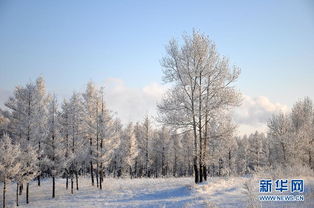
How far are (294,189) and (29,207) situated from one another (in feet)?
71.1

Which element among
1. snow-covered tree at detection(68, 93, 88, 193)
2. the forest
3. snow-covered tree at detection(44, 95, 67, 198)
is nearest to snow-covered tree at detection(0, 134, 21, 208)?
the forest

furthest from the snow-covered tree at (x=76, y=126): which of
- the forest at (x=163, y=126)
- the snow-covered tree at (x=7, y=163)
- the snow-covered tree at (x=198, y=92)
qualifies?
the snow-covered tree at (x=198, y=92)

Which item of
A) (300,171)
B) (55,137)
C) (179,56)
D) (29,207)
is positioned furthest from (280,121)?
(29,207)

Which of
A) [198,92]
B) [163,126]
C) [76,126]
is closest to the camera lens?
[198,92]

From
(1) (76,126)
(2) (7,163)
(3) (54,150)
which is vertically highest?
(1) (76,126)

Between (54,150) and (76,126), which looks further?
(76,126)

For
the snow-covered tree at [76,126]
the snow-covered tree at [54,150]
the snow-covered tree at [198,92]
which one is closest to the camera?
the snow-covered tree at [198,92]

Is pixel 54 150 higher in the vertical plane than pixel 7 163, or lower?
higher

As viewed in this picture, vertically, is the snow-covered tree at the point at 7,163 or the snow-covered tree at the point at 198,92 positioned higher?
the snow-covered tree at the point at 198,92

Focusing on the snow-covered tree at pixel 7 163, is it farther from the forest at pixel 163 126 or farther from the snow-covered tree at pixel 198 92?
the snow-covered tree at pixel 198 92

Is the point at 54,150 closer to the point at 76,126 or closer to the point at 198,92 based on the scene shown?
the point at 76,126

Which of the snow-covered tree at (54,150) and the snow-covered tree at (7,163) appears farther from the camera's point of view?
the snow-covered tree at (54,150)

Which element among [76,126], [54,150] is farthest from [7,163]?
[76,126]

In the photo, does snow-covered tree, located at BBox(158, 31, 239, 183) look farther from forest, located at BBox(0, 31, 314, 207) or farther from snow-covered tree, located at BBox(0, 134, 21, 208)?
snow-covered tree, located at BBox(0, 134, 21, 208)
